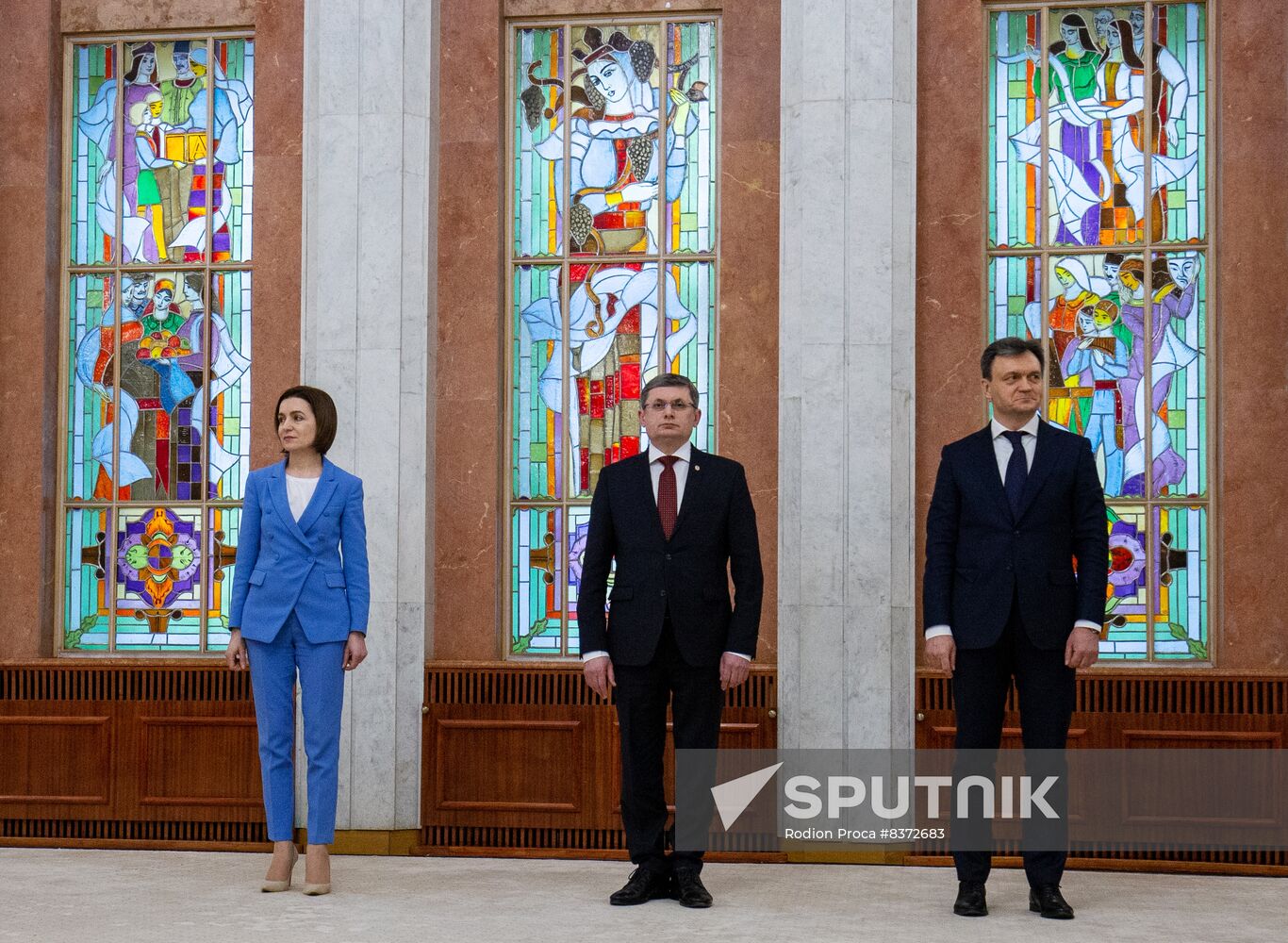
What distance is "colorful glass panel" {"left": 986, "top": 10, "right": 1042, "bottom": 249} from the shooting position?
23.6 feet

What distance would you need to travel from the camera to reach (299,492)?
5781 millimetres

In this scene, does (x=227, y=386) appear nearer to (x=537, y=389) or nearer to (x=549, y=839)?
(x=537, y=389)

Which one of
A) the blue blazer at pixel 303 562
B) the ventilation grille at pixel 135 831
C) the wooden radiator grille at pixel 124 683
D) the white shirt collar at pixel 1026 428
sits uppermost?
the white shirt collar at pixel 1026 428

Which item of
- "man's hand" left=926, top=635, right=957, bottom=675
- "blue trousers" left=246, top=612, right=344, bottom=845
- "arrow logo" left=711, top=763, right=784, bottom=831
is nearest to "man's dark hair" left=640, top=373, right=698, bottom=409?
"man's hand" left=926, top=635, right=957, bottom=675

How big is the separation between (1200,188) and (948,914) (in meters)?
3.61

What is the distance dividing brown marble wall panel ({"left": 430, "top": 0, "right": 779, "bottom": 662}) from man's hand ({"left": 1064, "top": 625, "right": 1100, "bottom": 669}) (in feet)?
6.78

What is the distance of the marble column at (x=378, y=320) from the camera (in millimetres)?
6992

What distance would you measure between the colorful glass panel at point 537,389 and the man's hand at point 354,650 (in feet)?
5.89

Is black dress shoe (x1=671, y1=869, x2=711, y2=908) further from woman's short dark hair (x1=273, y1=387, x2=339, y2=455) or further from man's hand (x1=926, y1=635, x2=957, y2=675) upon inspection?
woman's short dark hair (x1=273, y1=387, x2=339, y2=455)

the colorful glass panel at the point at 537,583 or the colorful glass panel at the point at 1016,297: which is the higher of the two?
the colorful glass panel at the point at 1016,297

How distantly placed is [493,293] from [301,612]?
87.9 inches

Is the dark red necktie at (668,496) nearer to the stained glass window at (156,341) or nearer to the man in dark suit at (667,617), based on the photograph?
the man in dark suit at (667,617)

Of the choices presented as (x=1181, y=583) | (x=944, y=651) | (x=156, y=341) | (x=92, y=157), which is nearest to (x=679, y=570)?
(x=944, y=651)

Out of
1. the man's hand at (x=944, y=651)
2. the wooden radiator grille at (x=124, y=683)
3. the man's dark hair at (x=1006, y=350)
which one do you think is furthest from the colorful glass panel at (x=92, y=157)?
the man's hand at (x=944, y=651)
